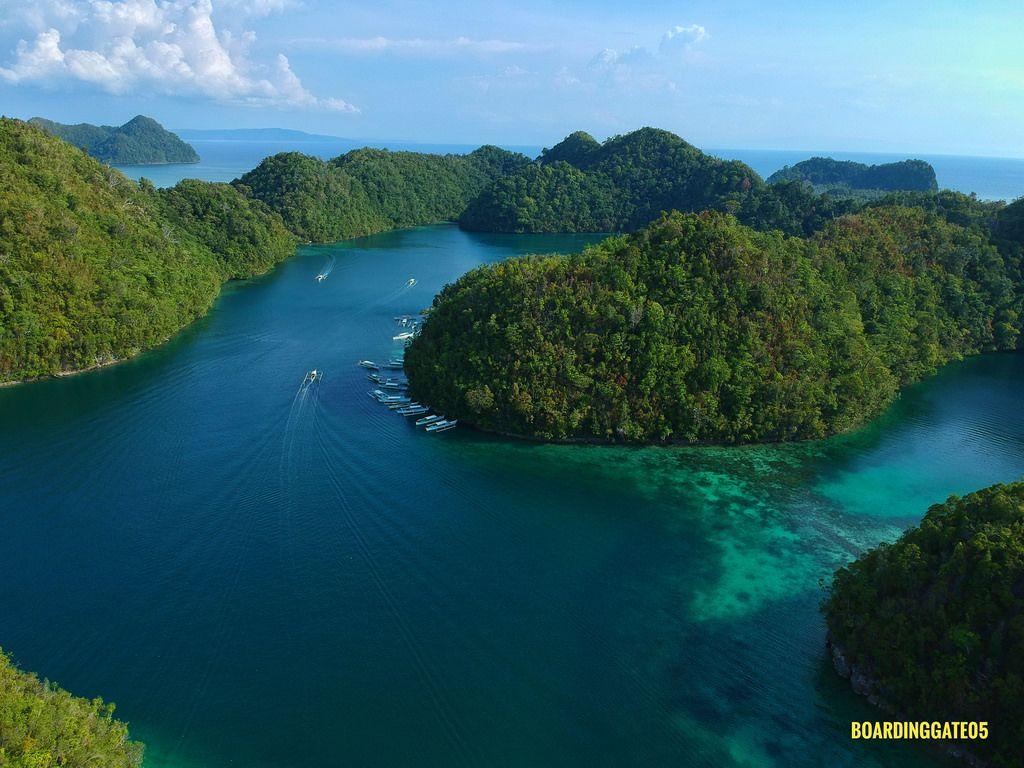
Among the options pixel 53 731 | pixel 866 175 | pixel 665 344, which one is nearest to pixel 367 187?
pixel 665 344

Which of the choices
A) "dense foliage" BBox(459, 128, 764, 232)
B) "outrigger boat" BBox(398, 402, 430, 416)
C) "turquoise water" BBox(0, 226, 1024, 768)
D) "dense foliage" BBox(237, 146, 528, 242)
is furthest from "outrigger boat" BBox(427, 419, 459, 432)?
"dense foliage" BBox(459, 128, 764, 232)

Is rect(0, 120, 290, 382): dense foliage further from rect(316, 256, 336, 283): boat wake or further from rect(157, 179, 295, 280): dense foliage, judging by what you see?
rect(316, 256, 336, 283): boat wake

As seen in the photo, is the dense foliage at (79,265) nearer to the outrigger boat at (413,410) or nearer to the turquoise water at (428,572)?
the turquoise water at (428,572)

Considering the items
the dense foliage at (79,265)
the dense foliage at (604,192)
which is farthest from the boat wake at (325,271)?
the dense foliage at (604,192)

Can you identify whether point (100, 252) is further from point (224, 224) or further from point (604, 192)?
point (604, 192)

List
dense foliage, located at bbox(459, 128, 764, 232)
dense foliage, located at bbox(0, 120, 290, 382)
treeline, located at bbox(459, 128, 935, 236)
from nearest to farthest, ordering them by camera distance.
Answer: dense foliage, located at bbox(0, 120, 290, 382), treeline, located at bbox(459, 128, 935, 236), dense foliage, located at bbox(459, 128, 764, 232)
